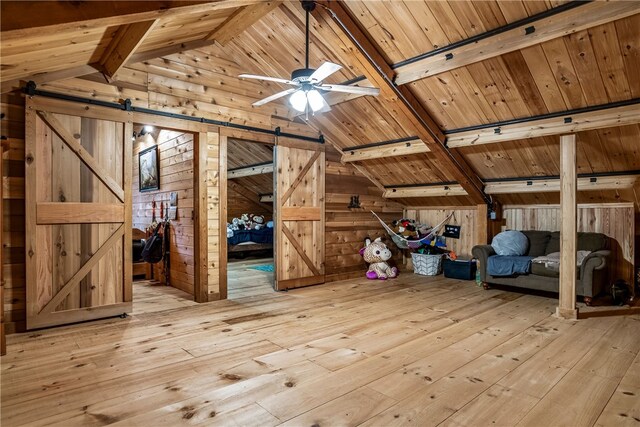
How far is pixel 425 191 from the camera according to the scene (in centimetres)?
617

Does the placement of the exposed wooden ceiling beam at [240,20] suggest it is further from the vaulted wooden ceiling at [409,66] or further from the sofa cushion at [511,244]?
the sofa cushion at [511,244]

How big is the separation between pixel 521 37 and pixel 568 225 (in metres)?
1.99

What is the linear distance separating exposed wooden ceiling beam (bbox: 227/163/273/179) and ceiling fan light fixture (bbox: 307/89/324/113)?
4828 mm

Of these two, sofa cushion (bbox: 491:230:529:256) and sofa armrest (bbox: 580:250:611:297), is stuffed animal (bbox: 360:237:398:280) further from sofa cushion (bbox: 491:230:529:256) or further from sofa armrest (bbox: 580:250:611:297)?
sofa armrest (bbox: 580:250:611:297)

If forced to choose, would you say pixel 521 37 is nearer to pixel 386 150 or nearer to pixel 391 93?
pixel 391 93

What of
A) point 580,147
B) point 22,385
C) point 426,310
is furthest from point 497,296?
point 22,385

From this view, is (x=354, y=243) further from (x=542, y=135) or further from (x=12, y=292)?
(x=12, y=292)

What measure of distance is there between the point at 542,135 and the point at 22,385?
16.9ft

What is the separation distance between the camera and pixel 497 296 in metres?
4.83

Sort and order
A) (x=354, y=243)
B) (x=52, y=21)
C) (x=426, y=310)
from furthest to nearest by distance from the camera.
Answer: (x=354, y=243), (x=426, y=310), (x=52, y=21)

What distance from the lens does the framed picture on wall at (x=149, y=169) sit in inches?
231

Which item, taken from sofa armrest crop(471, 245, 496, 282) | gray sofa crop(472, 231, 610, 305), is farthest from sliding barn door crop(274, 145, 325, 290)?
gray sofa crop(472, 231, 610, 305)

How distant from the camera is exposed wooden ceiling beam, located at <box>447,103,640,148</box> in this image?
352cm

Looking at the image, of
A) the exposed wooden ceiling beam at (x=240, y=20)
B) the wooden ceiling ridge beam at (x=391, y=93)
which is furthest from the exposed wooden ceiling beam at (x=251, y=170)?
the wooden ceiling ridge beam at (x=391, y=93)
